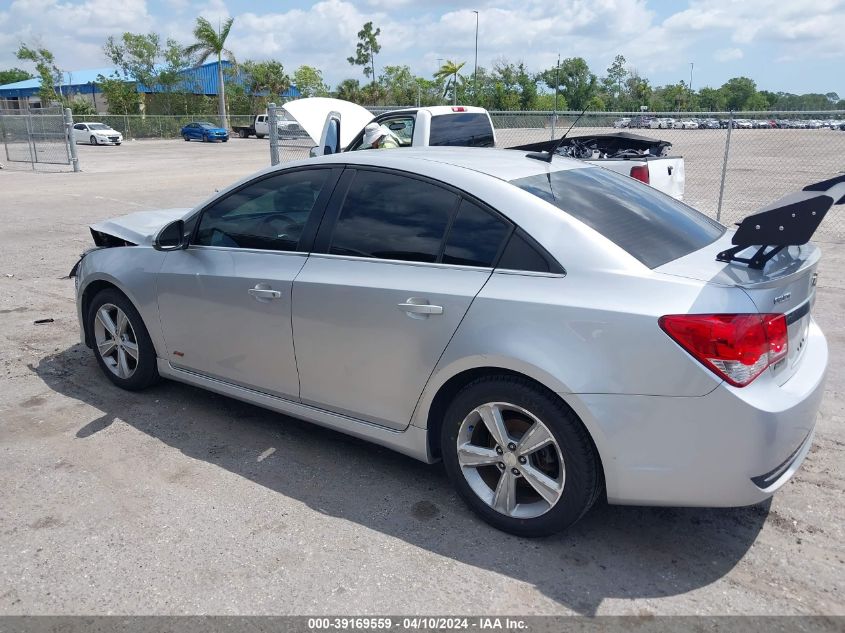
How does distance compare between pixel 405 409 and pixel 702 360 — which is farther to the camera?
pixel 405 409

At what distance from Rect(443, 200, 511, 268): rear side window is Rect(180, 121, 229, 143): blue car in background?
4612 centimetres

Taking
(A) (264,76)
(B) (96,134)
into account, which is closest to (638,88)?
(A) (264,76)

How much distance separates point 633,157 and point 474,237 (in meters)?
6.21

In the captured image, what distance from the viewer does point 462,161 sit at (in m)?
3.65

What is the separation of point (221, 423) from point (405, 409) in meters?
1.58

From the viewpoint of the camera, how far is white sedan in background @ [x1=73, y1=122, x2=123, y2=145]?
141 ft

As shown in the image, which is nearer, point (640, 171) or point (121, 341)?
point (121, 341)

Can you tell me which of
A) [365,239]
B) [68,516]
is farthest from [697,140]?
[68,516]

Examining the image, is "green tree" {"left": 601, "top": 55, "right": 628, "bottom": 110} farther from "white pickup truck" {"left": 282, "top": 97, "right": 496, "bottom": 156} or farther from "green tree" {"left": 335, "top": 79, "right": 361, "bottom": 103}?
"white pickup truck" {"left": 282, "top": 97, "right": 496, "bottom": 156}

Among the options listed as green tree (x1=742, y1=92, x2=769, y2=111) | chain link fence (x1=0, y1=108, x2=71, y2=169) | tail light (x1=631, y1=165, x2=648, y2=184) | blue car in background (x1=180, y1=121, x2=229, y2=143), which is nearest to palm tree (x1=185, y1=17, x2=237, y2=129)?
blue car in background (x1=180, y1=121, x2=229, y2=143)

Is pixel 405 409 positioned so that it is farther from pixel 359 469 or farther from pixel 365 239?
pixel 365 239

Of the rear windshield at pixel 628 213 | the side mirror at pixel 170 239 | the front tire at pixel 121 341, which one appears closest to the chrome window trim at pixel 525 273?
the rear windshield at pixel 628 213

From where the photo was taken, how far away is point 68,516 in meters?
3.41

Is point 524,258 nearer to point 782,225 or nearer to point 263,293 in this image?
point 782,225
